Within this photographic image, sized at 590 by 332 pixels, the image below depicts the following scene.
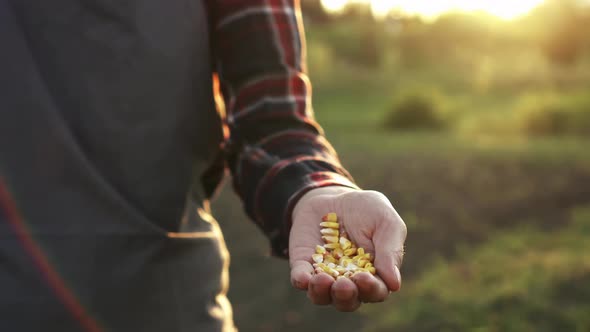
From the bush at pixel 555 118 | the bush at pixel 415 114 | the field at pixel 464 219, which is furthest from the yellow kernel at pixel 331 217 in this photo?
the bush at pixel 415 114

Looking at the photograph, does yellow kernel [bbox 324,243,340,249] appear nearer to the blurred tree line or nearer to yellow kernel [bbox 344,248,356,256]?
yellow kernel [bbox 344,248,356,256]

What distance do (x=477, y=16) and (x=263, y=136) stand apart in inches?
1082

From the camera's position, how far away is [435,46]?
2530 cm

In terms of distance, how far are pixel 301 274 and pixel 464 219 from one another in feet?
20.4

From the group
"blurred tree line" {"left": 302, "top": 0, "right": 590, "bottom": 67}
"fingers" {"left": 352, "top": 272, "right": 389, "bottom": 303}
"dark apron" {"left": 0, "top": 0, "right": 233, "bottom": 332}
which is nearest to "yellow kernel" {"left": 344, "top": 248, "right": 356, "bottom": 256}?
"fingers" {"left": 352, "top": 272, "right": 389, "bottom": 303}

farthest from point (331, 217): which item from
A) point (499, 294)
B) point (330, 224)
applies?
point (499, 294)

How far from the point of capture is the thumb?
3.42 feet

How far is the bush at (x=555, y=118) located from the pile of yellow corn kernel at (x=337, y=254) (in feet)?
37.8

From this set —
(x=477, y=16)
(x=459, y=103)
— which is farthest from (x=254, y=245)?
(x=477, y=16)

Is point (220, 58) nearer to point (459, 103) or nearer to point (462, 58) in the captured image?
point (459, 103)

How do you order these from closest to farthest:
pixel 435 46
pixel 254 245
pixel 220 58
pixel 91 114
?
1. pixel 91 114
2. pixel 220 58
3. pixel 254 245
4. pixel 435 46

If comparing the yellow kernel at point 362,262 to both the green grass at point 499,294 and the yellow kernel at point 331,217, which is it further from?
the green grass at point 499,294

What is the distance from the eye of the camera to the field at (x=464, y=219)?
4910mm

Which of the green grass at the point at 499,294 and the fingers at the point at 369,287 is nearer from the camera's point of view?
the fingers at the point at 369,287
